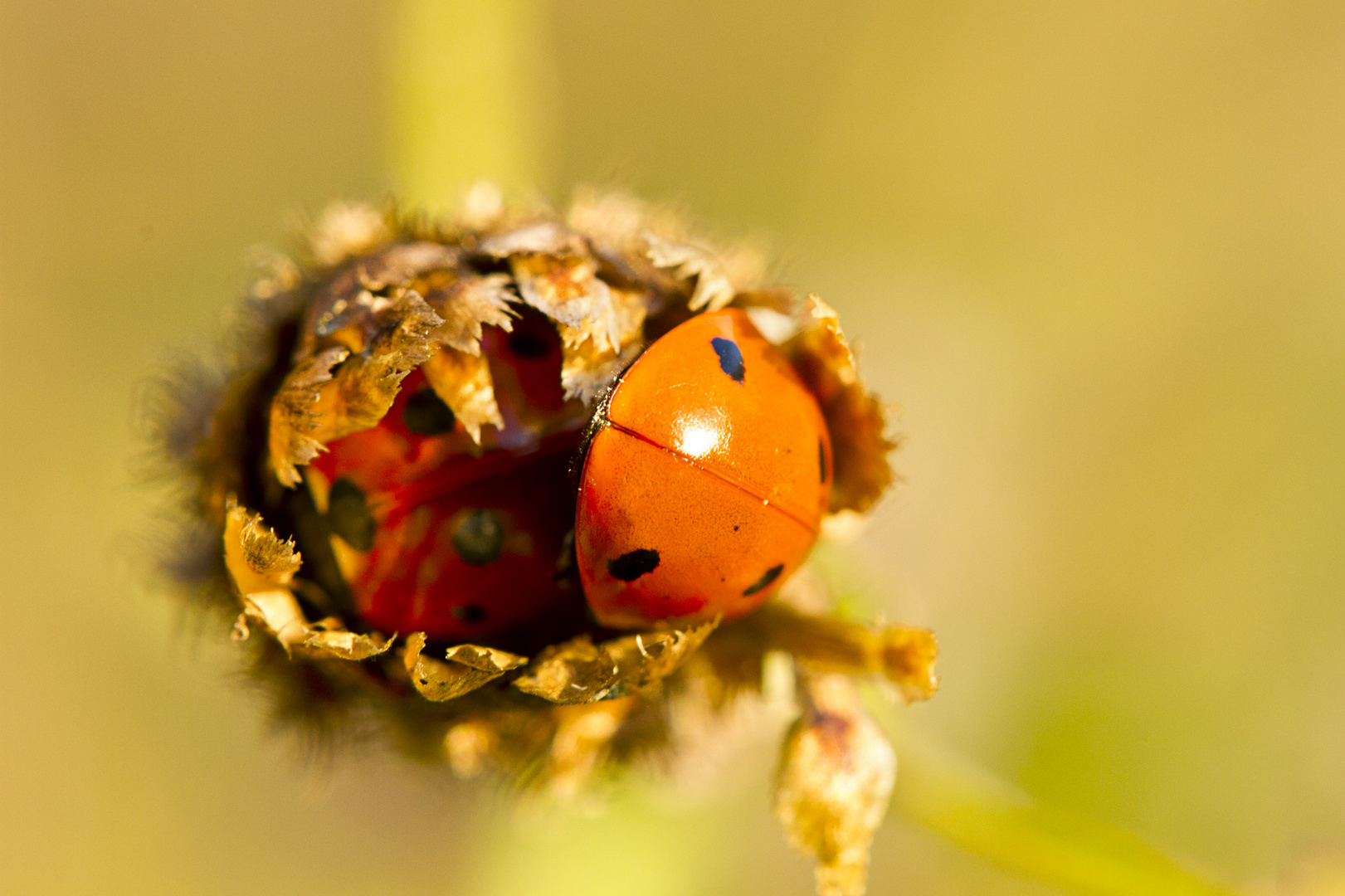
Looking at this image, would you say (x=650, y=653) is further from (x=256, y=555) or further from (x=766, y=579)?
(x=256, y=555)

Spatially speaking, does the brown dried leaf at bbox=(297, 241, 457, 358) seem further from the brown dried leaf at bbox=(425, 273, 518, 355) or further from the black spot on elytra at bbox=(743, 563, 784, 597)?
the black spot on elytra at bbox=(743, 563, 784, 597)

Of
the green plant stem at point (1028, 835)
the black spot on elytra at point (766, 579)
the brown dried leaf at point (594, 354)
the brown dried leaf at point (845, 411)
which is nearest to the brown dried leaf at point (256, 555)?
the brown dried leaf at point (594, 354)

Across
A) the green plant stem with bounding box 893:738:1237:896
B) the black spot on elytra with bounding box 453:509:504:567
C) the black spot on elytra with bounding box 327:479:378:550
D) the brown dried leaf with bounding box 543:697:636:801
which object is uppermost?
the black spot on elytra with bounding box 453:509:504:567

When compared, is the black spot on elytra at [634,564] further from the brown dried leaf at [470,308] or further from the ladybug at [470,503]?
the brown dried leaf at [470,308]

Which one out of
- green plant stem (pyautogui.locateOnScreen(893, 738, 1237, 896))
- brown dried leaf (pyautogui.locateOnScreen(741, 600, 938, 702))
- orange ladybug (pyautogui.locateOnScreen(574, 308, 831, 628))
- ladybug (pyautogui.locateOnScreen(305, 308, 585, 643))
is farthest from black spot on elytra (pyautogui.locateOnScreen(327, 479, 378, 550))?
green plant stem (pyautogui.locateOnScreen(893, 738, 1237, 896))

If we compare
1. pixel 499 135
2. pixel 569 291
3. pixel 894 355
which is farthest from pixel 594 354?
pixel 894 355
